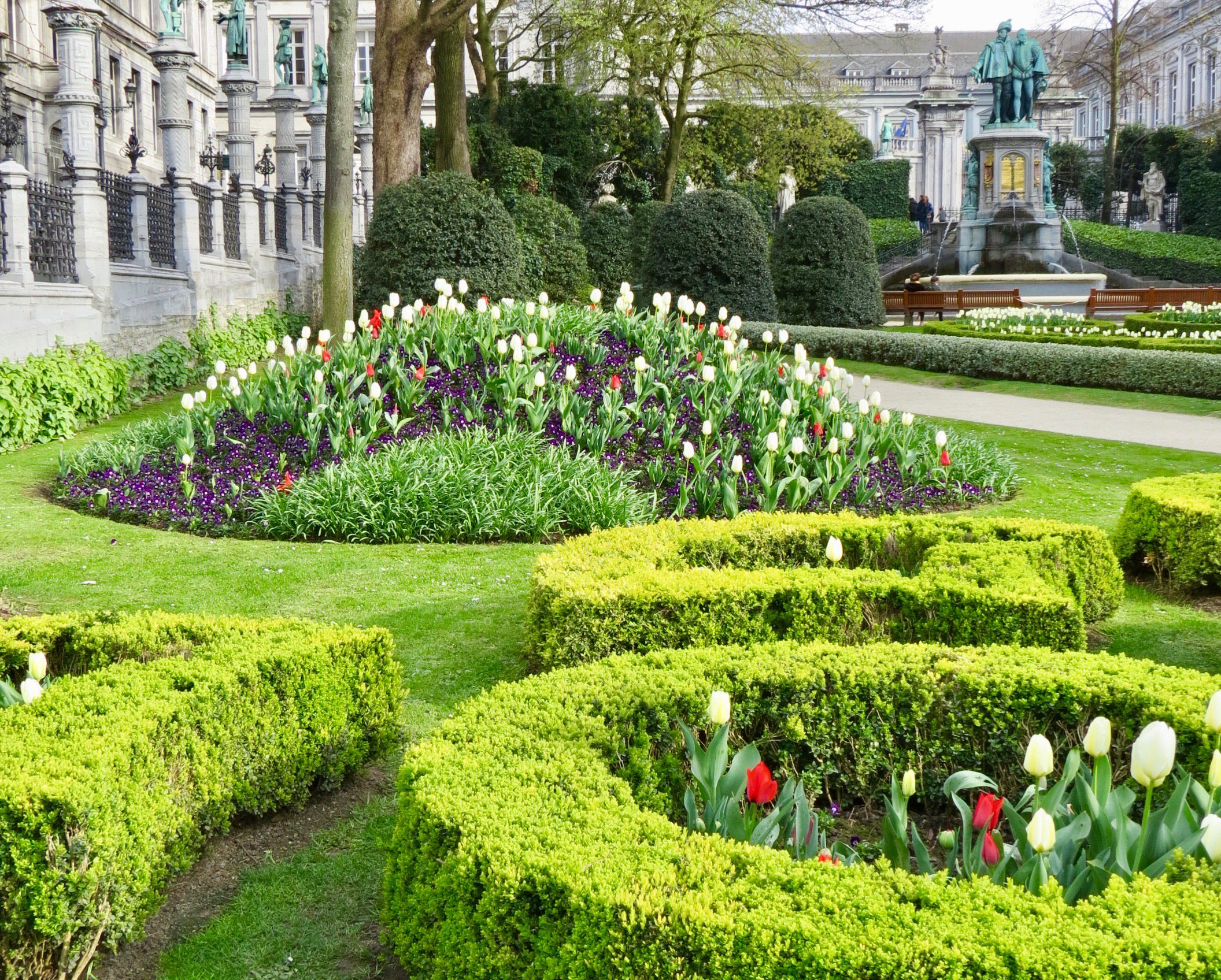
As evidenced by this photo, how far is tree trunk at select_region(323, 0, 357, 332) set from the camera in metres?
13.8

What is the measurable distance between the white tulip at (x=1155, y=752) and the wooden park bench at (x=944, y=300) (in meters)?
23.3

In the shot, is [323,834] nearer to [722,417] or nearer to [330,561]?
[330,561]

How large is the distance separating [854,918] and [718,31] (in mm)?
28396

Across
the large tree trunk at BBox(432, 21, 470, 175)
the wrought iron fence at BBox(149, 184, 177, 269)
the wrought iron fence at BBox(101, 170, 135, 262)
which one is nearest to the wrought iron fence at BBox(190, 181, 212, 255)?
the wrought iron fence at BBox(149, 184, 177, 269)

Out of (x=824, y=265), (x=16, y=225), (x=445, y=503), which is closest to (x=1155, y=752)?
(x=445, y=503)

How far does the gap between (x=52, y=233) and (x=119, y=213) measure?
2.33m

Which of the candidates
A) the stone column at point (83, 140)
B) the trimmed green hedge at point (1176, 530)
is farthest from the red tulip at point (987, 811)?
the stone column at point (83, 140)

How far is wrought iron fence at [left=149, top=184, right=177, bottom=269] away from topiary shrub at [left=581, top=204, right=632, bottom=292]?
12.8m

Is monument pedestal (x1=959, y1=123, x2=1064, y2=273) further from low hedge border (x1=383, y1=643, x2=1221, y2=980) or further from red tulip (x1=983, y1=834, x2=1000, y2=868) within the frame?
red tulip (x1=983, y1=834, x2=1000, y2=868)

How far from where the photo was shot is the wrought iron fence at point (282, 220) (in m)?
25.5

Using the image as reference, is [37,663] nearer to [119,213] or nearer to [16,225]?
[16,225]

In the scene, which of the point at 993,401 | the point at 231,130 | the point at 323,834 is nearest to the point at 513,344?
the point at 323,834

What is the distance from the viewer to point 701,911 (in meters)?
2.37

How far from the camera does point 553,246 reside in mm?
24688
